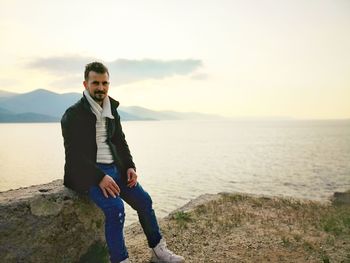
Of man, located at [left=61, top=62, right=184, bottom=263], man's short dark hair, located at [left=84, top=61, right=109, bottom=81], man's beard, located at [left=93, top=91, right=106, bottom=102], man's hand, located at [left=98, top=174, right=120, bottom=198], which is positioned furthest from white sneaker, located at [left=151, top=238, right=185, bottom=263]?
man's short dark hair, located at [left=84, top=61, right=109, bottom=81]

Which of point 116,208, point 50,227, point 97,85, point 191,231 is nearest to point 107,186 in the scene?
point 116,208

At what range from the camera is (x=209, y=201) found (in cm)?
1446

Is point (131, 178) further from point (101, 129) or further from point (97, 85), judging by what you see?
point (97, 85)

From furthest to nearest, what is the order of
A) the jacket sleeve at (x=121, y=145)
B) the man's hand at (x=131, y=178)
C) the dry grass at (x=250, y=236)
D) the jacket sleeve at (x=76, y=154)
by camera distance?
the dry grass at (x=250, y=236) → the jacket sleeve at (x=121, y=145) → the man's hand at (x=131, y=178) → the jacket sleeve at (x=76, y=154)

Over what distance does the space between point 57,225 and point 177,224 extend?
5149 mm

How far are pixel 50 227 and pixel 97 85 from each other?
104 inches

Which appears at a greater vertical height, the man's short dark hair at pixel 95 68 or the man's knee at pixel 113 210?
the man's short dark hair at pixel 95 68

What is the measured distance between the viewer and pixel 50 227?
6258 mm

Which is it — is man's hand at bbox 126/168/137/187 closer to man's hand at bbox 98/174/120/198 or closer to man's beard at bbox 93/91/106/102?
man's hand at bbox 98/174/120/198

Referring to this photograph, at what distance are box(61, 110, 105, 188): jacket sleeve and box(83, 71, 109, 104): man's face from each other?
58 centimetres

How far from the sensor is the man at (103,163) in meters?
6.17

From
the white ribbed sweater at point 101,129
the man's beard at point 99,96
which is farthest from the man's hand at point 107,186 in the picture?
the man's beard at point 99,96

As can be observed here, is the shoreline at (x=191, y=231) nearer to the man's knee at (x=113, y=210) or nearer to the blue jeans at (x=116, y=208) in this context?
the blue jeans at (x=116, y=208)

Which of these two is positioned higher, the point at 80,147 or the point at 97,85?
the point at 97,85
